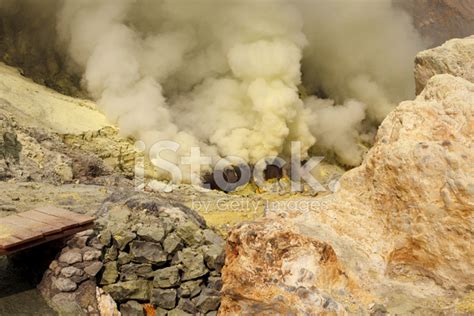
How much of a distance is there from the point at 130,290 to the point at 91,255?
49 centimetres

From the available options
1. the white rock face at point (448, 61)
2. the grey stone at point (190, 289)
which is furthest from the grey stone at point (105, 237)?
the white rock face at point (448, 61)

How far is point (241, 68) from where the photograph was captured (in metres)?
14.0

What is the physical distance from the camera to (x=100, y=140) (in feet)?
39.5

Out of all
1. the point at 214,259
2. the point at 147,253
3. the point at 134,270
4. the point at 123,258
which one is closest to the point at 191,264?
the point at 214,259

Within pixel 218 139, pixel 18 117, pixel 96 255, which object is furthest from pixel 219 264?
pixel 218 139

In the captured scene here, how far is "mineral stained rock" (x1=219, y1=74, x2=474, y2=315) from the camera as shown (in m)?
3.61

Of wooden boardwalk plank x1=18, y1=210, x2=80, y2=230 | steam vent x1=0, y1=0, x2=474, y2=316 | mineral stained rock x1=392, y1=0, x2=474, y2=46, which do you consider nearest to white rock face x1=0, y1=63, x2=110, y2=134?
steam vent x1=0, y1=0, x2=474, y2=316

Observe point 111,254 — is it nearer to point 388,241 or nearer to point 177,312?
point 177,312

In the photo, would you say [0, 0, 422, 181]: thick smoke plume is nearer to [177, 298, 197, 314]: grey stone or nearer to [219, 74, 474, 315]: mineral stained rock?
[177, 298, 197, 314]: grey stone

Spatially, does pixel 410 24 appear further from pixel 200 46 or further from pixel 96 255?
pixel 96 255

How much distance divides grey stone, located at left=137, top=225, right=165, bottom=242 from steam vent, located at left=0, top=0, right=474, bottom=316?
2 centimetres

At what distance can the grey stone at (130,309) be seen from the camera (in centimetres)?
445

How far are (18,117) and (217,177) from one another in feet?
17.1

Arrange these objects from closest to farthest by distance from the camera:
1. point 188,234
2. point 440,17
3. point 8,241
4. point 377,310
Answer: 1. point 377,310
2. point 8,241
3. point 188,234
4. point 440,17
